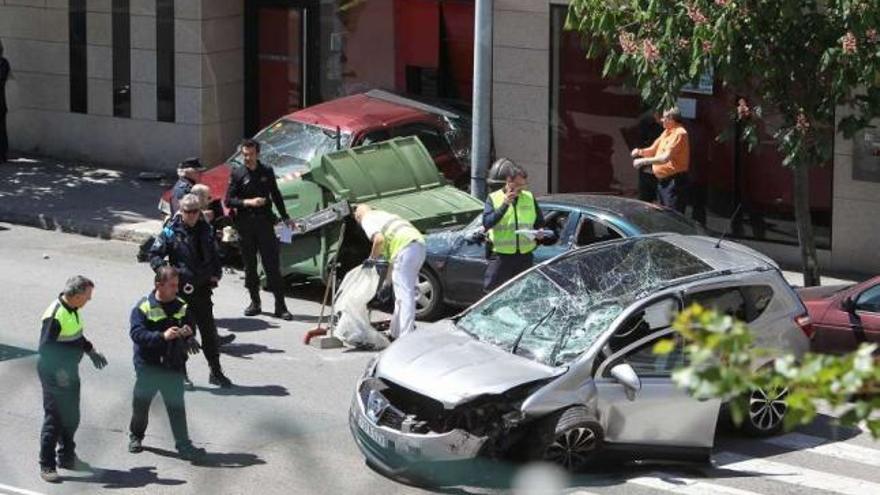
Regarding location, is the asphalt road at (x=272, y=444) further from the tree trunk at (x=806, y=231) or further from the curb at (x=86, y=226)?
the curb at (x=86, y=226)

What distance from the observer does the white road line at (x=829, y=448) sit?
12617 millimetres

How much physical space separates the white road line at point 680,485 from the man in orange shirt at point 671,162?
6622 mm

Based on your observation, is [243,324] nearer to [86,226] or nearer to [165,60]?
[86,226]

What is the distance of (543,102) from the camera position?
20594 millimetres

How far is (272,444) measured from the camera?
1252cm

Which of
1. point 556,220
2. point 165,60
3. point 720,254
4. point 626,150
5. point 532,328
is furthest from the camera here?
point 165,60

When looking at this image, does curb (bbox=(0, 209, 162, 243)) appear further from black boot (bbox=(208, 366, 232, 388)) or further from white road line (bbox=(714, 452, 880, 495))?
white road line (bbox=(714, 452, 880, 495))

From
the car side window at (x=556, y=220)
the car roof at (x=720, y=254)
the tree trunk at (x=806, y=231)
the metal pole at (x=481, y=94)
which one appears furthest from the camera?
the metal pole at (x=481, y=94)

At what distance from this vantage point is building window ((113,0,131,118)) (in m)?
23.9

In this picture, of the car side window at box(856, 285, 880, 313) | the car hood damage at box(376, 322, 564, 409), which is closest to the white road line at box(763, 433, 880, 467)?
the car side window at box(856, 285, 880, 313)

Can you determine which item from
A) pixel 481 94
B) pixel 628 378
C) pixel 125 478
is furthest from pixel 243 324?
pixel 628 378

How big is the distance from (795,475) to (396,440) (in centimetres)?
287

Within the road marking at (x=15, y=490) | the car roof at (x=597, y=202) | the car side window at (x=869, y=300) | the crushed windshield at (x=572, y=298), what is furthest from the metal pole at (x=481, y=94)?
the road marking at (x=15, y=490)

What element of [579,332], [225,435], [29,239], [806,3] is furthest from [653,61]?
[29,239]
